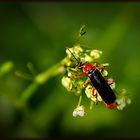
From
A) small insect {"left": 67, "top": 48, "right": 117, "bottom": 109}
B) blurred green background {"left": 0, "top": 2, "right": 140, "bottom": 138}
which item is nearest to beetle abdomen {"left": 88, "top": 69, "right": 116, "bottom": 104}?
small insect {"left": 67, "top": 48, "right": 117, "bottom": 109}

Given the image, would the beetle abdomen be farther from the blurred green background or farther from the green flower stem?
the blurred green background

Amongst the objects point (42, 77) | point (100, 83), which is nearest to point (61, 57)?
point (42, 77)

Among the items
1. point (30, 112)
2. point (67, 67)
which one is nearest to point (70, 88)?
point (67, 67)

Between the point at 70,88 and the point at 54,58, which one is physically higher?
the point at 54,58

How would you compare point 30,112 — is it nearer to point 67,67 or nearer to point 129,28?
point 67,67

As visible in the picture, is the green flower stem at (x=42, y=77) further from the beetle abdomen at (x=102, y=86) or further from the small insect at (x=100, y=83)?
the beetle abdomen at (x=102, y=86)

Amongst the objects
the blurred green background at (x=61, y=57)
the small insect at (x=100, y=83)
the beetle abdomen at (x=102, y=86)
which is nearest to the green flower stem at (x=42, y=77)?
the blurred green background at (x=61, y=57)
